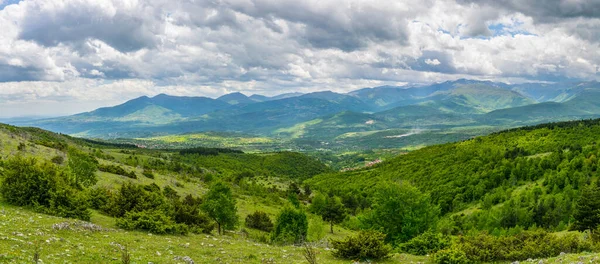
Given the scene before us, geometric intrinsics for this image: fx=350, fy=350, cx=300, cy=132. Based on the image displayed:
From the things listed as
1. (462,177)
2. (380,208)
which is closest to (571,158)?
(462,177)

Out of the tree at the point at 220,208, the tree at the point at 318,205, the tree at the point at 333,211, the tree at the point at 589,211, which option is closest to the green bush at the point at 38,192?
the tree at the point at 220,208

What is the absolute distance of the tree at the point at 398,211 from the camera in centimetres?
4584

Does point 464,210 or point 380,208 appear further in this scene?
point 464,210

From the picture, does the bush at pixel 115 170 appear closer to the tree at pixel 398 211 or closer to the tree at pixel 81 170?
the tree at pixel 81 170

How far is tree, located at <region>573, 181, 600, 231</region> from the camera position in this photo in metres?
36.8

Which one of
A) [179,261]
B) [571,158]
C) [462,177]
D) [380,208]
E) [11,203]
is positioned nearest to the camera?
[179,261]

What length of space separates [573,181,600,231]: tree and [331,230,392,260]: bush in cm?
2642

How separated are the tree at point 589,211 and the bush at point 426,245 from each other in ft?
63.4

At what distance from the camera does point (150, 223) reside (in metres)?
29.1

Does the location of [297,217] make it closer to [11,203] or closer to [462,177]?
[11,203]

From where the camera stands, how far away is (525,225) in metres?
77.1

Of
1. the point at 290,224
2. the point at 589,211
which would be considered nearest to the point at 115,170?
the point at 290,224

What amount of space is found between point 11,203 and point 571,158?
124 meters

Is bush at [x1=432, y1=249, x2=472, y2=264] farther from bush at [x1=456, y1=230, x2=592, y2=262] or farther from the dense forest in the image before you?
bush at [x1=456, y1=230, x2=592, y2=262]
